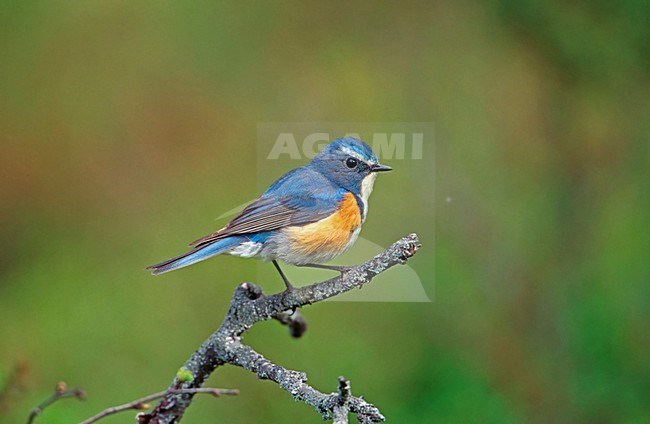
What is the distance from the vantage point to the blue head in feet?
7.77

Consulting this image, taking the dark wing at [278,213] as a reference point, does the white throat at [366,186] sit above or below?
above

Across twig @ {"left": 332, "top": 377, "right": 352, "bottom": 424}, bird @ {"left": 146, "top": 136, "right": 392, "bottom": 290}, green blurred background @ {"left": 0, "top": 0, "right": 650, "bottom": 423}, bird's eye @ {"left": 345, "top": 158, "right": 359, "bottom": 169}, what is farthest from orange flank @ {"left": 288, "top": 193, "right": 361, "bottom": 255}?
twig @ {"left": 332, "top": 377, "right": 352, "bottom": 424}

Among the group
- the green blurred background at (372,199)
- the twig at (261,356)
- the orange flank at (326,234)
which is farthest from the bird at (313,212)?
the green blurred background at (372,199)

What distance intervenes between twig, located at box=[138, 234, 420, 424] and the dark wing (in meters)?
0.27

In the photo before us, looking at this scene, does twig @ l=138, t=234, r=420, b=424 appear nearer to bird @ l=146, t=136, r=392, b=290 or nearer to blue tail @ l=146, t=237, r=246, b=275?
blue tail @ l=146, t=237, r=246, b=275

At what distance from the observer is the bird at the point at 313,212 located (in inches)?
92.3

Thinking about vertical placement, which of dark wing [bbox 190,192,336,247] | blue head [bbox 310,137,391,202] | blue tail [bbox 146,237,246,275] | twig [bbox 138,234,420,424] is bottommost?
twig [bbox 138,234,420,424]

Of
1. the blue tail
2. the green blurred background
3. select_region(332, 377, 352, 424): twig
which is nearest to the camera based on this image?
select_region(332, 377, 352, 424): twig

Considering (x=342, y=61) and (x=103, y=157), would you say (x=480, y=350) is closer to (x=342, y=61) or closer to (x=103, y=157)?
(x=342, y=61)

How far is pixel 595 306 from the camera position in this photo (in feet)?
11.9

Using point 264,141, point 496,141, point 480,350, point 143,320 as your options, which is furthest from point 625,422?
point 143,320

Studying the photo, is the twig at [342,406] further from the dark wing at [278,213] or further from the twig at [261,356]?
the dark wing at [278,213]

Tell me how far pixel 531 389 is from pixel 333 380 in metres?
0.80

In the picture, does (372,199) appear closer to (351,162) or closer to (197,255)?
(351,162)
